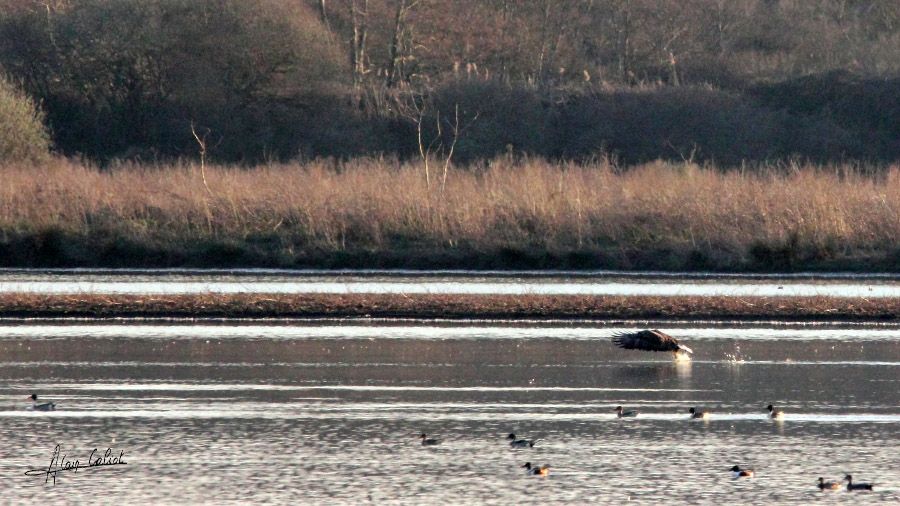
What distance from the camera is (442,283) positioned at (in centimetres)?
1994

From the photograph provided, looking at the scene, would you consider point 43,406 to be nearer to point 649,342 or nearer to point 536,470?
point 536,470

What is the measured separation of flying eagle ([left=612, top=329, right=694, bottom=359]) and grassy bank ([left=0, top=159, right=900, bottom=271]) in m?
10.5

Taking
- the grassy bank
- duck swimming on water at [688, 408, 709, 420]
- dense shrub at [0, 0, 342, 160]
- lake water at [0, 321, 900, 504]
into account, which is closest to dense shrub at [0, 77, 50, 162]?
the grassy bank

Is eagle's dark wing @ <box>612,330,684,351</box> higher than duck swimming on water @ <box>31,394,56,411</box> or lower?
higher

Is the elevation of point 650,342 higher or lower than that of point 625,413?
higher

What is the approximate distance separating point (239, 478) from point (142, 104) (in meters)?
42.6

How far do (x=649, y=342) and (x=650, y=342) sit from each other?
0.01 meters

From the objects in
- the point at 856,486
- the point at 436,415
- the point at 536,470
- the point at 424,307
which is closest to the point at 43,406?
the point at 436,415

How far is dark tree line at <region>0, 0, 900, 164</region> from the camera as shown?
4619 cm

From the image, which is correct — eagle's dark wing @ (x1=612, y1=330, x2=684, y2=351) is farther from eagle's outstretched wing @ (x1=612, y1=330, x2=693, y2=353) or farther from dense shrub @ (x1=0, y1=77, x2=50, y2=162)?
dense shrub @ (x1=0, y1=77, x2=50, y2=162)

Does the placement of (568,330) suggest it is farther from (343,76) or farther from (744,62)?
(744,62)

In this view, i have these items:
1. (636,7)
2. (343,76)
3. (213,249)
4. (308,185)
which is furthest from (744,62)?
(213,249)

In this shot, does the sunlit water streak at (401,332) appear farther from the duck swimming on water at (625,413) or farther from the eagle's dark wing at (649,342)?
the duck swimming on water at (625,413)

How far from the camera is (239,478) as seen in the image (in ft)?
26.3
